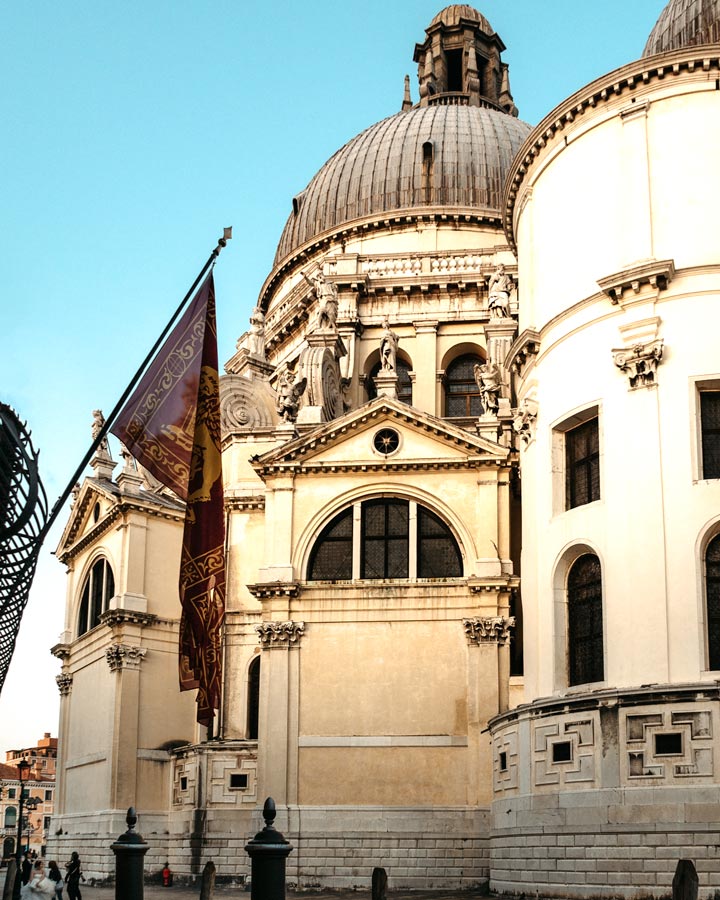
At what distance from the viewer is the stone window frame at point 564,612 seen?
28.2m

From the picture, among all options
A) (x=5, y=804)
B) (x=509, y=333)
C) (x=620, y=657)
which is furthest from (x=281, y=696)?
(x=5, y=804)

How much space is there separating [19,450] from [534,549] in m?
21.7

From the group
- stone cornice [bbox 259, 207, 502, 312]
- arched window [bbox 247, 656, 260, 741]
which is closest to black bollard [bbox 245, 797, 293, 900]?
arched window [bbox 247, 656, 260, 741]

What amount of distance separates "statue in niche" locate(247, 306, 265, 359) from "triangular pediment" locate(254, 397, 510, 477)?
13763mm

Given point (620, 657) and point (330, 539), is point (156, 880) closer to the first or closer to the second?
point (330, 539)

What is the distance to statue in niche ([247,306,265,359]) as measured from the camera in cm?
5072

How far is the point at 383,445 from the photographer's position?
36781mm

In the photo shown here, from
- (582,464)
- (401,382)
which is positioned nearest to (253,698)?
(401,382)

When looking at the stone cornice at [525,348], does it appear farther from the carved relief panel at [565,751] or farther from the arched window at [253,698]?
the arched window at [253,698]

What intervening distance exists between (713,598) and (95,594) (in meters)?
25.5

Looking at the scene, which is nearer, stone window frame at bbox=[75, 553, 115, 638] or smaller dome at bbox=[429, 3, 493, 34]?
stone window frame at bbox=[75, 553, 115, 638]

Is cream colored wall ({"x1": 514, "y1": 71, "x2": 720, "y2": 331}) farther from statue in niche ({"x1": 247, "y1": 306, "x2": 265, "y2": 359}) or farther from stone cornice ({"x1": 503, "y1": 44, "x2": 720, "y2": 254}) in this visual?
statue in niche ({"x1": 247, "y1": 306, "x2": 265, "y2": 359})

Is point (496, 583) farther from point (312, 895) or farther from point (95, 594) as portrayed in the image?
point (95, 594)

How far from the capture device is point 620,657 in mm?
27000
